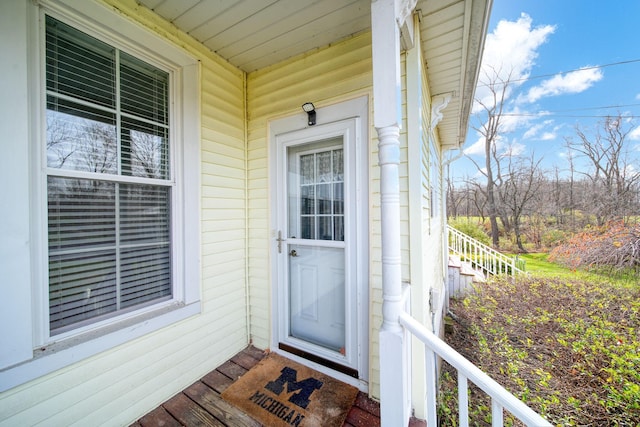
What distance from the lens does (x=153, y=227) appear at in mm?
1750

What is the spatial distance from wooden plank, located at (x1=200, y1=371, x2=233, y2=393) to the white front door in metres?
0.51

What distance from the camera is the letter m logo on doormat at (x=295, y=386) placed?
5.58ft

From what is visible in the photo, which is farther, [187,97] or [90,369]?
[187,97]

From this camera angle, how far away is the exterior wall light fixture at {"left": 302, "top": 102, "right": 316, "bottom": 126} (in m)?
1.96

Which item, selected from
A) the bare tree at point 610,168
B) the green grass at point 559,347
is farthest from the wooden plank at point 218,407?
the bare tree at point 610,168

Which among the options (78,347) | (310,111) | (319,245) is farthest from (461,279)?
(78,347)

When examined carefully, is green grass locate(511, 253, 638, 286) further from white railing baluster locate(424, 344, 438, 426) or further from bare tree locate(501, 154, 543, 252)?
white railing baluster locate(424, 344, 438, 426)

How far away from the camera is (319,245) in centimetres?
206

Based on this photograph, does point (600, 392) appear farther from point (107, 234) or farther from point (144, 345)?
point (107, 234)

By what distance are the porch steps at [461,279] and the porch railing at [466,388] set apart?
18.3ft

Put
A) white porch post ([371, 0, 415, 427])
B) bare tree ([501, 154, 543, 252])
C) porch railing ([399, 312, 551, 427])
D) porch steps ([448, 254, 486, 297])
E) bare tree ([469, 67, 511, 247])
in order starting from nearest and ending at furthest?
1. porch railing ([399, 312, 551, 427])
2. white porch post ([371, 0, 415, 427])
3. porch steps ([448, 254, 486, 297])
4. bare tree ([501, 154, 543, 252])
5. bare tree ([469, 67, 511, 247])

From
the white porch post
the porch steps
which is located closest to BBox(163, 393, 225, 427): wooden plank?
the white porch post

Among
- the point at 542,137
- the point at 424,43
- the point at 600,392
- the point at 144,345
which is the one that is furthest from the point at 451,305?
the point at 542,137

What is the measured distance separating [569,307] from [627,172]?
6955mm
